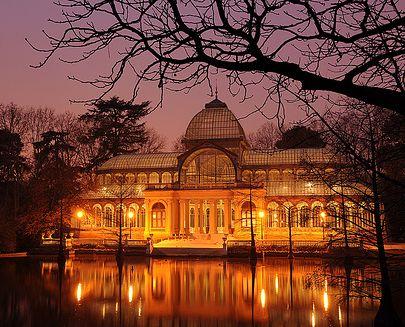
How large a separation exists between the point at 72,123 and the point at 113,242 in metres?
26.4

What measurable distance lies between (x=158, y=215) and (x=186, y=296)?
35.3 metres

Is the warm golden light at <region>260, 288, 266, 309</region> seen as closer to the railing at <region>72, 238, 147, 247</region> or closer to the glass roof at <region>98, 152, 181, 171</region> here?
the railing at <region>72, 238, 147, 247</region>

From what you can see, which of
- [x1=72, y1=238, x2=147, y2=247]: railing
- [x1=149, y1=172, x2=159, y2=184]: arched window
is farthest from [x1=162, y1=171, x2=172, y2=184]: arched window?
[x1=72, y1=238, x2=147, y2=247]: railing

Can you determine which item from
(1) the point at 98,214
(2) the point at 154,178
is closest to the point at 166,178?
(2) the point at 154,178

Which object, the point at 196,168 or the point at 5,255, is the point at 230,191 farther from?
the point at 5,255

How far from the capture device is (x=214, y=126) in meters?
61.3

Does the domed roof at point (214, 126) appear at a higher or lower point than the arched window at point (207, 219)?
higher

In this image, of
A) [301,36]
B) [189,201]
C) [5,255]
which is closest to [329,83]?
[301,36]

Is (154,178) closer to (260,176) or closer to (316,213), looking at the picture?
(260,176)

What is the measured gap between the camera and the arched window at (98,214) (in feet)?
192

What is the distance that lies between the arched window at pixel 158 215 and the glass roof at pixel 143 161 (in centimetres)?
601

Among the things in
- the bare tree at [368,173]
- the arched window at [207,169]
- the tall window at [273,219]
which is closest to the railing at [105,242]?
the arched window at [207,169]

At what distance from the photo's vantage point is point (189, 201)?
5534cm

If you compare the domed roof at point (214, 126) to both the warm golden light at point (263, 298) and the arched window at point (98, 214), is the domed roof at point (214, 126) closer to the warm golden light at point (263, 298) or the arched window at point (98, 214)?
the arched window at point (98, 214)
